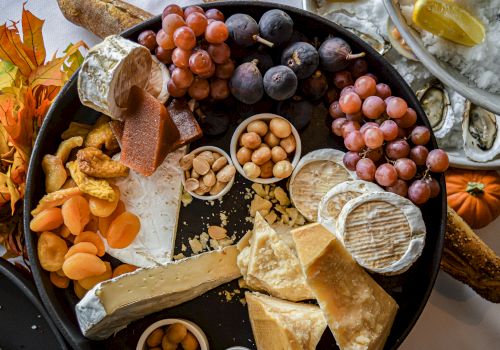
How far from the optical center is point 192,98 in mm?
1130

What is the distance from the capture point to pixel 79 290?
1143 mm

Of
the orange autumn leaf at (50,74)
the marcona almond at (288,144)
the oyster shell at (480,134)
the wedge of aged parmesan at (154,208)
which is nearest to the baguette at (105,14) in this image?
the orange autumn leaf at (50,74)

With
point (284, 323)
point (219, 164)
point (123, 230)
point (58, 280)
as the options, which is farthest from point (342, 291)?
point (58, 280)

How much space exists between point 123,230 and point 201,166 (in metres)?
0.20

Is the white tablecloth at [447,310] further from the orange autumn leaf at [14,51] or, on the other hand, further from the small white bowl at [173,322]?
the small white bowl at [173,322]

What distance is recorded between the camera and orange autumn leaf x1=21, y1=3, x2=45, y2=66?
45.6 inches

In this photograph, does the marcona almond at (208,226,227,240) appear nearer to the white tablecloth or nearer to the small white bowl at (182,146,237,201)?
the small white bowl at (182,146,237,201)

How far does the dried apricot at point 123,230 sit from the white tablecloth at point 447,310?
0.45 m

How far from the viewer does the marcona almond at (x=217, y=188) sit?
115 cm

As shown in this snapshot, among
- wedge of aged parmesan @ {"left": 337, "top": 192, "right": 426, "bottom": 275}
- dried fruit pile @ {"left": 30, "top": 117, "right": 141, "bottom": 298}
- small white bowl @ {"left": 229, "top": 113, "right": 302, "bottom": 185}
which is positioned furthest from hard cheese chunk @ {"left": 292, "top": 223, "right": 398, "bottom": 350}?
dried fruit pile @ {"left": 30, "top": 117, "right": 141, "bottom": 298}

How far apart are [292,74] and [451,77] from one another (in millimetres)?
333

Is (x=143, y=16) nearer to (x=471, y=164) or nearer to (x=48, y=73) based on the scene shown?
(x=48, y=73)

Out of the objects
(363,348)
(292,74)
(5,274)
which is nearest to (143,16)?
(292,74)

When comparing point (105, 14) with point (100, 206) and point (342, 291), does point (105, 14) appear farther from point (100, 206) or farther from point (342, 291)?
point (342, 291)
